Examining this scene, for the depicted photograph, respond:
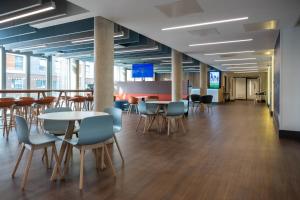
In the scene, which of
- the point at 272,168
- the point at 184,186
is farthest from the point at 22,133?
the point at 272,168

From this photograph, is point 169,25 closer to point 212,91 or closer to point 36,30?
point 36,30

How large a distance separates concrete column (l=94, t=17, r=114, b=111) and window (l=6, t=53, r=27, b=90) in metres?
6.84

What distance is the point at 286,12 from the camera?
16.3 feet

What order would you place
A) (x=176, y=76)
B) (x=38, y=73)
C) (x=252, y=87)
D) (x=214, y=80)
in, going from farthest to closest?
(x=252, y=87) < (x=214, y=80) < (x=38, y=73) < (x=176, y=76)

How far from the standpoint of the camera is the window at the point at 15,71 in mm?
10148

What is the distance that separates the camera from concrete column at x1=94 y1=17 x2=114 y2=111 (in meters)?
5.30

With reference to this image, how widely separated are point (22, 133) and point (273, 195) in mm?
3077

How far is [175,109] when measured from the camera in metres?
6.16

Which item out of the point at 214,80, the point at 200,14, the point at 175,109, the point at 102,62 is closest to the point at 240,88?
the point at 214,80

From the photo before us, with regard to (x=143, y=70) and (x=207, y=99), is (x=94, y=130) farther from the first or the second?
(x=143, y=70)

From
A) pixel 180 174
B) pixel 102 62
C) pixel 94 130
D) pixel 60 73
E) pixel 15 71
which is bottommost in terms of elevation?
pixel 180 174

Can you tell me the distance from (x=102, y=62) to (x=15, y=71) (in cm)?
720

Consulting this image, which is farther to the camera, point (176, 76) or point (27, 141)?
point (176, 76)

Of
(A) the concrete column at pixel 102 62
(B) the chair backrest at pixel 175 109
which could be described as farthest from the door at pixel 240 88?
(A) the concrete column at pixel 102 62
